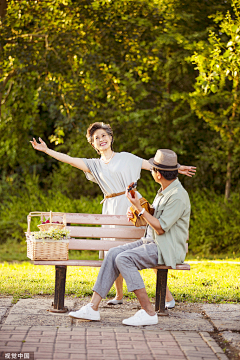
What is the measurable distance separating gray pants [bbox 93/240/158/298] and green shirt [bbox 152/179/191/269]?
98 millimetres

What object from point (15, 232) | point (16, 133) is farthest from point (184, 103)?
point (15, 232)

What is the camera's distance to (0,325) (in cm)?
413

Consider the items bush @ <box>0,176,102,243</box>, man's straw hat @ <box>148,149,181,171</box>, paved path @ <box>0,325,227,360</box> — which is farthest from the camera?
bush @ <box>0,176,102,243</box>

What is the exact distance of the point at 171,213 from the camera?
4371 millimetres

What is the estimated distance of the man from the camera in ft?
14.1

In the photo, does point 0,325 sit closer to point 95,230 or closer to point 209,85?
point 95,230

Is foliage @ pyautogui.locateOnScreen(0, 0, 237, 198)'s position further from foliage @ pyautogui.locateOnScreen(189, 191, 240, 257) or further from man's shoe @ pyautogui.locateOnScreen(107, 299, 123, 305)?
man's shoe @ pyautogui.locateOnScreen(107, 299, 123, 305)

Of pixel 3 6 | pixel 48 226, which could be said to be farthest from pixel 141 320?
pixel 3 6

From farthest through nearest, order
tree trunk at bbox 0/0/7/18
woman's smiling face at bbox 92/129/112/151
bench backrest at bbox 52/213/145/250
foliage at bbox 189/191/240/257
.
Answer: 1. foliage at bbox 189/191/240/257
2. tree trunk at bbox 0/0/7/18
3. woman's smiling face at bbox 92/129/112/151
4. bench backrest at bbox 52/213/145/250

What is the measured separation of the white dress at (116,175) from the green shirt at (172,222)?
61 cm

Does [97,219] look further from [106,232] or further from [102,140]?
[102,140]

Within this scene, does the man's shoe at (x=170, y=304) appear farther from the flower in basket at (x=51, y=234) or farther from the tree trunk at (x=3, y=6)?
the tree trunk at (x=3, y=6)

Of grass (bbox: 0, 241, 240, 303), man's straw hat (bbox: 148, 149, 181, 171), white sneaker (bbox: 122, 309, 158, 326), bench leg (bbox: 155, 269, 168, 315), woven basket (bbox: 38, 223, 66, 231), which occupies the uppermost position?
man's straw hat (bbox: 148, 149, 181, 171)

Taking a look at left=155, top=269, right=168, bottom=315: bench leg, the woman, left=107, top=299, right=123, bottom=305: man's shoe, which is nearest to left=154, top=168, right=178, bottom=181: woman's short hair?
the woman
